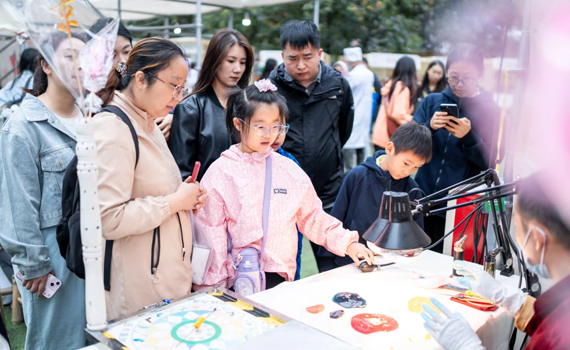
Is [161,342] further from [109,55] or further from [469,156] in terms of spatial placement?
[469,156]

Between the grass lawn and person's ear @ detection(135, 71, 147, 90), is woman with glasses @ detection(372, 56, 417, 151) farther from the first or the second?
person's ear @ detection(135, 71, 147, 90)

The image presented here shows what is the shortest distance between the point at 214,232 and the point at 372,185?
905mm

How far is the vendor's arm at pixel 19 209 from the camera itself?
5.63 ft

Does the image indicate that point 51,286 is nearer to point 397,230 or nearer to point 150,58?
point 150,58

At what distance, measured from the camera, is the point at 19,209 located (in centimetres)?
172

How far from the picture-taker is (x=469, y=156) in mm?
2594

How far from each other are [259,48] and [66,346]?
15517 mm

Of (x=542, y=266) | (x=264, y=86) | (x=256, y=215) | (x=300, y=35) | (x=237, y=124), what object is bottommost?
(x=256, y=215)

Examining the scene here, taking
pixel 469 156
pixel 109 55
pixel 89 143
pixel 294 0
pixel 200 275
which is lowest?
pixel 200 275

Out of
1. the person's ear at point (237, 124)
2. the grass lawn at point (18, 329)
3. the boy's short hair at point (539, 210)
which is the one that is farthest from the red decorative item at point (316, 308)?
the grass lawn at point (18, 329)

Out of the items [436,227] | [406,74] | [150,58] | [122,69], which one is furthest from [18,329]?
[406,74]

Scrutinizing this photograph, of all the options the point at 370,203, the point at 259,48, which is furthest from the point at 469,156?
the point at 259,48

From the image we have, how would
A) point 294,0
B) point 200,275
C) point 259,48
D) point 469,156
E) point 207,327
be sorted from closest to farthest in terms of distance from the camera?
point 207,327, point 200,275, point 469,156, point 294,0, point 259,48

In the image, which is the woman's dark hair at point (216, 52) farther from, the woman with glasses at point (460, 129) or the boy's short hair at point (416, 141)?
the woman with glasses at point (460, 129)
